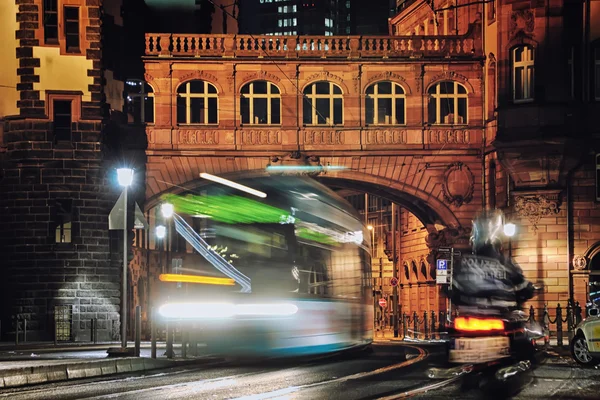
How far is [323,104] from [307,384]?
33432 mm

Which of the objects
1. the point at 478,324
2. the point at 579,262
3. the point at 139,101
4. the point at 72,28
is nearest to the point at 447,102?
the point at 579,262

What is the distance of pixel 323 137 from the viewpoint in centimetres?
5012

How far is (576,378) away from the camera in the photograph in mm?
19656

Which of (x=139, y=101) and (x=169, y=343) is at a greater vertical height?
(x=139, y=101)

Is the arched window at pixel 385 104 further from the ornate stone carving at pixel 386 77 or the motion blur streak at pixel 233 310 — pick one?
the motion blur streak at pixel 233 310

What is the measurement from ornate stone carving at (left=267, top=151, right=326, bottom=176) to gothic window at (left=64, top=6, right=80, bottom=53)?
9.50 m

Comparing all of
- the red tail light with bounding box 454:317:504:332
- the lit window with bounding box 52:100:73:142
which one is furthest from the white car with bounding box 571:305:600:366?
the lit window with bounding box 52:100:73:142

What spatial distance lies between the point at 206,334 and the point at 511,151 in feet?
90.9

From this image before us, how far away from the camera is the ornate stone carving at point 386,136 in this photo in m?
50.2

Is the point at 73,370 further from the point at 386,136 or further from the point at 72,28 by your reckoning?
the point at 386,136

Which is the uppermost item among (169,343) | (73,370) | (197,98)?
(197,98)

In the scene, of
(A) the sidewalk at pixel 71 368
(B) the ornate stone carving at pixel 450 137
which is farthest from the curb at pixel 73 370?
(B) the ornate stone carving at pixel 450 137

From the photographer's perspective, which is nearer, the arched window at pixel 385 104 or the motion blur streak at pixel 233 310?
the motion blur streak at pixel 233 310

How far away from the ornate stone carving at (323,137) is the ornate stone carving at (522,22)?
837 cm
